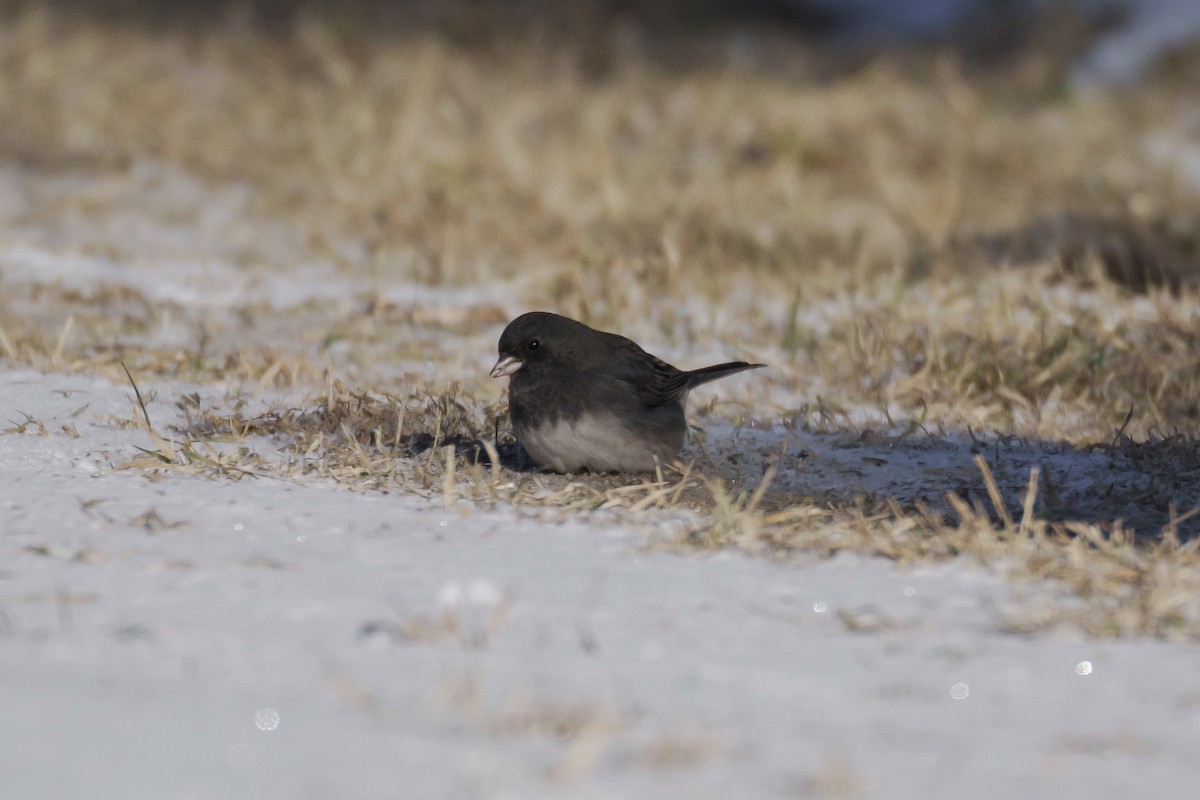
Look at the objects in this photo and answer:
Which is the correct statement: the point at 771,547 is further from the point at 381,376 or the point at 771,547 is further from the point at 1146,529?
the point at 381,376

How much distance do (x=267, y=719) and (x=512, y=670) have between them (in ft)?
1.34

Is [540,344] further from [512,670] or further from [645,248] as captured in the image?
[645,248]

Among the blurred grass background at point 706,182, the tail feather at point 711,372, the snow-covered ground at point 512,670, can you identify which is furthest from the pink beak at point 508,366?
the blurred grass background at point 706,182

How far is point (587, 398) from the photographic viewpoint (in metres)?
3.65

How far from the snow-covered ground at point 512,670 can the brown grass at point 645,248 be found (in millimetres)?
252

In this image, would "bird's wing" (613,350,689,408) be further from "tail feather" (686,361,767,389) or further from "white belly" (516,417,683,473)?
"white belly" (516,417,683,473)

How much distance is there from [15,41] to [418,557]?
22.5 feet

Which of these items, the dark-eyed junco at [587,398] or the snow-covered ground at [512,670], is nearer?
the snow-covered ground at [512,670]

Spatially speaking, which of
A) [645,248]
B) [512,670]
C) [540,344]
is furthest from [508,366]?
[645,248]

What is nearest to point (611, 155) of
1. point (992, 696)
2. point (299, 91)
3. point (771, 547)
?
point (299, 91)

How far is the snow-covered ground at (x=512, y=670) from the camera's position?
195 cm

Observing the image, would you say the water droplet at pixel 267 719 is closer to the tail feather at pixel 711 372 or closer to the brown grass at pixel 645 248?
the brown grass at pixel 645 248

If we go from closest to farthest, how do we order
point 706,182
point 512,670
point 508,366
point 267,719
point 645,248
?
point 267,719 → point 512,670 → point 508,366 → point 645,248 → point 706,182

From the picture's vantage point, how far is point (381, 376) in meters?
4.96
